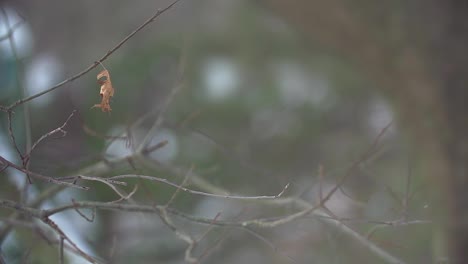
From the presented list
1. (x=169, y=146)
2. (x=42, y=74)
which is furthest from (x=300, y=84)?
(x=42, y=74)

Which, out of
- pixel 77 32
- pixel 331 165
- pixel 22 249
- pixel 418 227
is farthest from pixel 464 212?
pixel 77 32

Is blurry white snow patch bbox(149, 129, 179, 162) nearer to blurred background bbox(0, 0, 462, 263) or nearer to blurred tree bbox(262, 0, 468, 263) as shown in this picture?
blurred background bbox(0, 0, 462, 263)

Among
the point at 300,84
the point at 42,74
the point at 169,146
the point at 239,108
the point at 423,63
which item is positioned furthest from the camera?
the point at 300,84

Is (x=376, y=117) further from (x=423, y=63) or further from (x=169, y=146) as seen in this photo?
(x=423, y=63)

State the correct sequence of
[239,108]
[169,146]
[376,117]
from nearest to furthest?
[169,146], [376,117], [239,108]

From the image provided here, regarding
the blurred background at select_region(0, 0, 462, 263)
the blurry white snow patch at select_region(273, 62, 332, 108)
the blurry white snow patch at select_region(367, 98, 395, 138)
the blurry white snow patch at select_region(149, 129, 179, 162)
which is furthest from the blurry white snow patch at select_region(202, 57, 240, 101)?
the blurry white snow patch at select_region(367, 98, 395, 138)

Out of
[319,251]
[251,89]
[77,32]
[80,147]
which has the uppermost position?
[80,147]

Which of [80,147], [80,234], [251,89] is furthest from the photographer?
[251,89]

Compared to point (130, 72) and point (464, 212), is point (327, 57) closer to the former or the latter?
point (130, 72)

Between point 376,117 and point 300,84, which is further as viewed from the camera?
point 300,84
